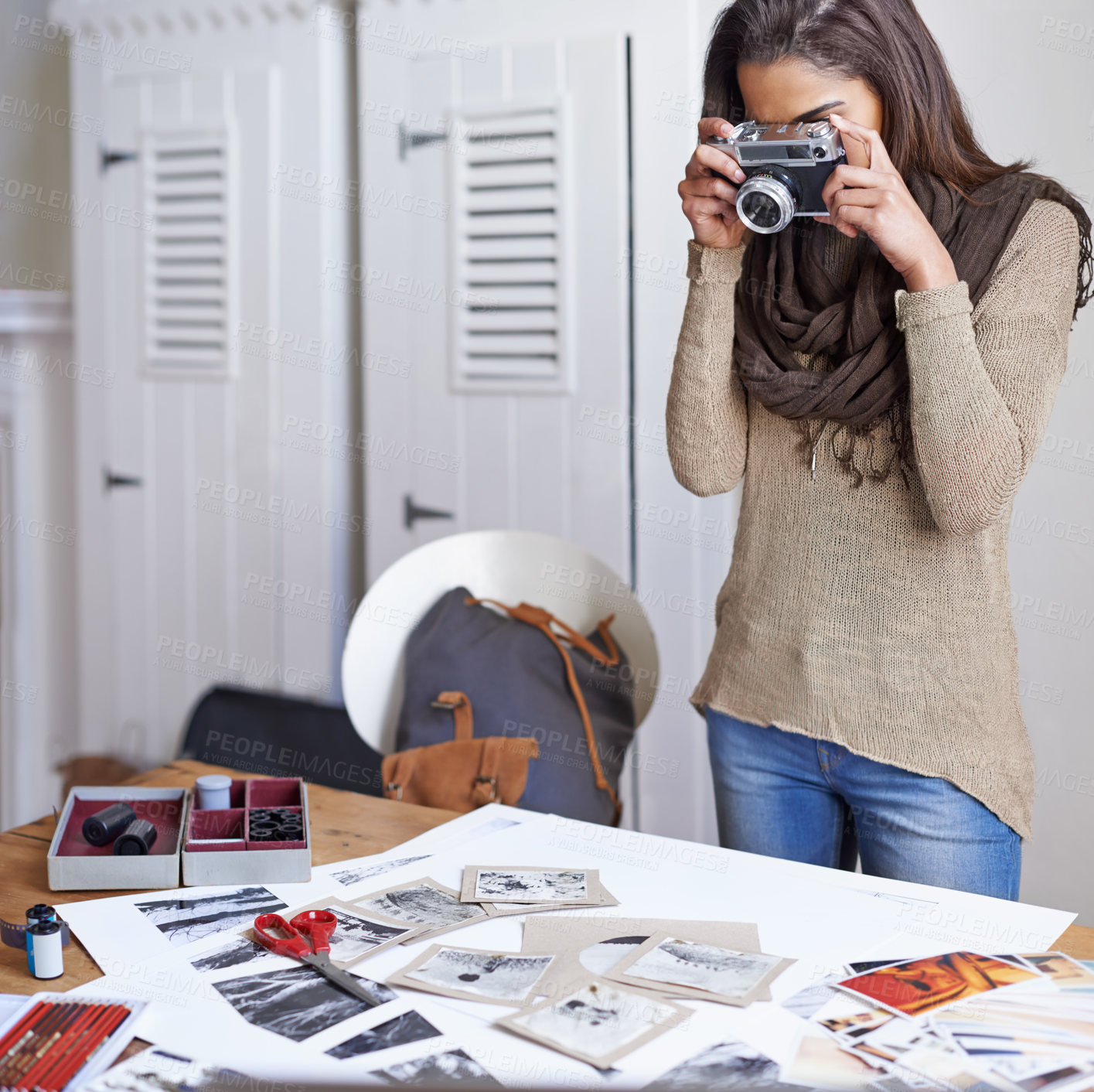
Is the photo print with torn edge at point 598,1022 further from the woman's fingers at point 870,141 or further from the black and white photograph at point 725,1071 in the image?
the woman's fingers at point 870,141

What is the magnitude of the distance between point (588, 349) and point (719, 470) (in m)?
0.95

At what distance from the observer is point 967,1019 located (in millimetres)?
837

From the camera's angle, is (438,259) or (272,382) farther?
(272,382)

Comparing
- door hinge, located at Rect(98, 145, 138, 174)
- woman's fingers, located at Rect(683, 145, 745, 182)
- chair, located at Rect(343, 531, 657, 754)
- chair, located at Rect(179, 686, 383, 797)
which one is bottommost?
chair, located at Rect(179, 686, 383, 797)

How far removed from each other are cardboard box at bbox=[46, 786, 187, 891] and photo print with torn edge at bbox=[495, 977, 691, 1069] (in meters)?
0.43

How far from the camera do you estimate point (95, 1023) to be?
0.83 m

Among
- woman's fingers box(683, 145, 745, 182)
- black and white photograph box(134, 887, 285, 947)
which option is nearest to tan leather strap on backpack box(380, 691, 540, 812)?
black and white photograph box(134, 887, 285, 947)

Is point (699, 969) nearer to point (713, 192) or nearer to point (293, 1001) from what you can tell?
point (293, 1001)

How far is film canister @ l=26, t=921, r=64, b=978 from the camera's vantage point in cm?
92

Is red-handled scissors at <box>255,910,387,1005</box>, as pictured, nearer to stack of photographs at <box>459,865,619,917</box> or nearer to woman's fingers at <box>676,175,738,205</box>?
stack of photographs at <box>459,865,619,917</box>

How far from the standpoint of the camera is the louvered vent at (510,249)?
217cm

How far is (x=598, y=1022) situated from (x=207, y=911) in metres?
0.40

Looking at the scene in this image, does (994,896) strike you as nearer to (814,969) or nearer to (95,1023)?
(814,969)

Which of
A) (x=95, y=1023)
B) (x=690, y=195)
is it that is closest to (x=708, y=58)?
(x=690, y=195)
